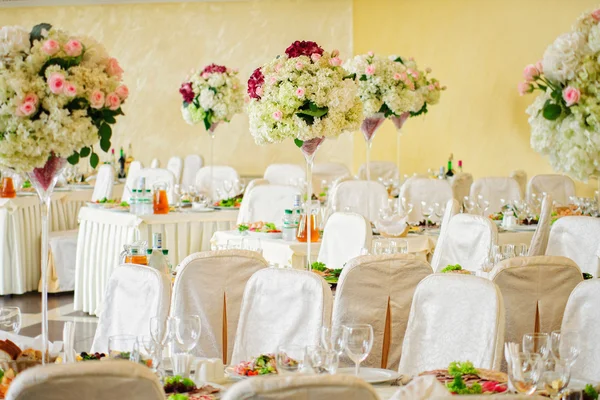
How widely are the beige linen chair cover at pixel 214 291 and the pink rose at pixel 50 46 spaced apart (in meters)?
1.34

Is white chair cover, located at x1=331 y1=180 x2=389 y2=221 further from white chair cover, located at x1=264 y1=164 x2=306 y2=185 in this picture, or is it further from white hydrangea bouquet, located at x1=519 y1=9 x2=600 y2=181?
white hydrangea bouquet, located at x1=519 y1=9 x2=600 y2=181

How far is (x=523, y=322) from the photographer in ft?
14.0

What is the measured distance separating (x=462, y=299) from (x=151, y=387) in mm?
1592

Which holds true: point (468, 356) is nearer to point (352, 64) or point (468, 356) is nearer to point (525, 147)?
point (352, 64)

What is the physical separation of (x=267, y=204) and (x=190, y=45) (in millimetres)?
6149

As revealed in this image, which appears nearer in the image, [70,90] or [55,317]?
[70,90]

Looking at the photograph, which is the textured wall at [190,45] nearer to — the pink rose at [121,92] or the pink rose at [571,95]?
the pink rose at [571,95]

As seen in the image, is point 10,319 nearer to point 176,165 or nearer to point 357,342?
point 357,342

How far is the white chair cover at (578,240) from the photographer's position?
5594 millimetres

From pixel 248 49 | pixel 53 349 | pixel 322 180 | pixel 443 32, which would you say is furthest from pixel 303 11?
pixel 53 349

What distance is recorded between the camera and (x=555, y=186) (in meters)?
9.48

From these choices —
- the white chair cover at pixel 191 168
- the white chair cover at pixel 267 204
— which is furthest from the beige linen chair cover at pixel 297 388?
the white chair cover at pixel 191 168

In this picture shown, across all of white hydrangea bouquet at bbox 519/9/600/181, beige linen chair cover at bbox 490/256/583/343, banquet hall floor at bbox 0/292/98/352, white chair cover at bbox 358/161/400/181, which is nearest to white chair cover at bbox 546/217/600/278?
beige linen chair cover at bbox 490/256/583/343

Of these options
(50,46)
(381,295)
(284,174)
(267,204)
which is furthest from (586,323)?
(284,174)
